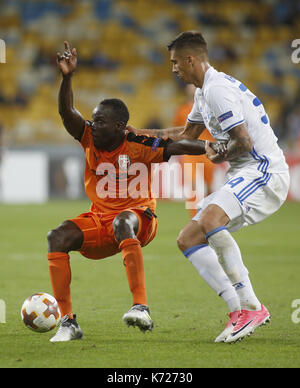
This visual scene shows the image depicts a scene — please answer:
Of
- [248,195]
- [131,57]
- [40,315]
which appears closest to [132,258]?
[40,315]

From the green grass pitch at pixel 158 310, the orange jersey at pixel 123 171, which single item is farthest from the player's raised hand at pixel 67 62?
the green grass pitch at pixel 158 310

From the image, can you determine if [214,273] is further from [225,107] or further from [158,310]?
[158,310]

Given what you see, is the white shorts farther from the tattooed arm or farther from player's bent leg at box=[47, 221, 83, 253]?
player's bent leg at box=[47, 221, 83, 253]

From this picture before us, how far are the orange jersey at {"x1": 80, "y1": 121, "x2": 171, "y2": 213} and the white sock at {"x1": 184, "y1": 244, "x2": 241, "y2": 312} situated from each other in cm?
73

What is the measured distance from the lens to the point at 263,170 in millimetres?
4664

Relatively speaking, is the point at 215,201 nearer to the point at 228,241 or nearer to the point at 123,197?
the point at 228,241

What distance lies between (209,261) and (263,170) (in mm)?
691

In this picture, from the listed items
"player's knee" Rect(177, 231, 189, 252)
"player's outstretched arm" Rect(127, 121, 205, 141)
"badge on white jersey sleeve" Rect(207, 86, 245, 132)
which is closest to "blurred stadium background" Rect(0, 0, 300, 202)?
"player's outstretched arm" Rect(127, 121, 205, 141)

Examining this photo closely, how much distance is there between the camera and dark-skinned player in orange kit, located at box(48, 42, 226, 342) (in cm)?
464

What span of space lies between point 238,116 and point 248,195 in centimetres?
50

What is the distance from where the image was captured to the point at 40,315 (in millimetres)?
4602

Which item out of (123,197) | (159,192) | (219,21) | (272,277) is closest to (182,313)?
(123,197)

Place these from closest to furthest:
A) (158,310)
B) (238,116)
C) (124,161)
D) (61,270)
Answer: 1. (238,116)
2. (61,270)
3. (124,161)
4. (158,310)

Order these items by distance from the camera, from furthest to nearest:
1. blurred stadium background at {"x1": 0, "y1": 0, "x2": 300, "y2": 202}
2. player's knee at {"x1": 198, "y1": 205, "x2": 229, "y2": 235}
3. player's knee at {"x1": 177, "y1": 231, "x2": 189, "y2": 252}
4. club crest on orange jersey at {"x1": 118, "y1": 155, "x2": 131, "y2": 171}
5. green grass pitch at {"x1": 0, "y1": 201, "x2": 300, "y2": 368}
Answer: blurred stadium background at {"x1": 0, "y1": 0, "x2": 300, "y2": 202} → club crest on orange jersey at {"x1": 118, "y1": 155, "x2": 131, "y2": 171} → player's knee at {"x1": 177, "y1": 231, "x2": 189, "y2": 252} → player's knee at {"x1": 198, "y1": 205, "x2": 229, "y2": 235} → green grass pitch at {"x1": 0, "y1": 201, "x2": 300, "y2": 368}
